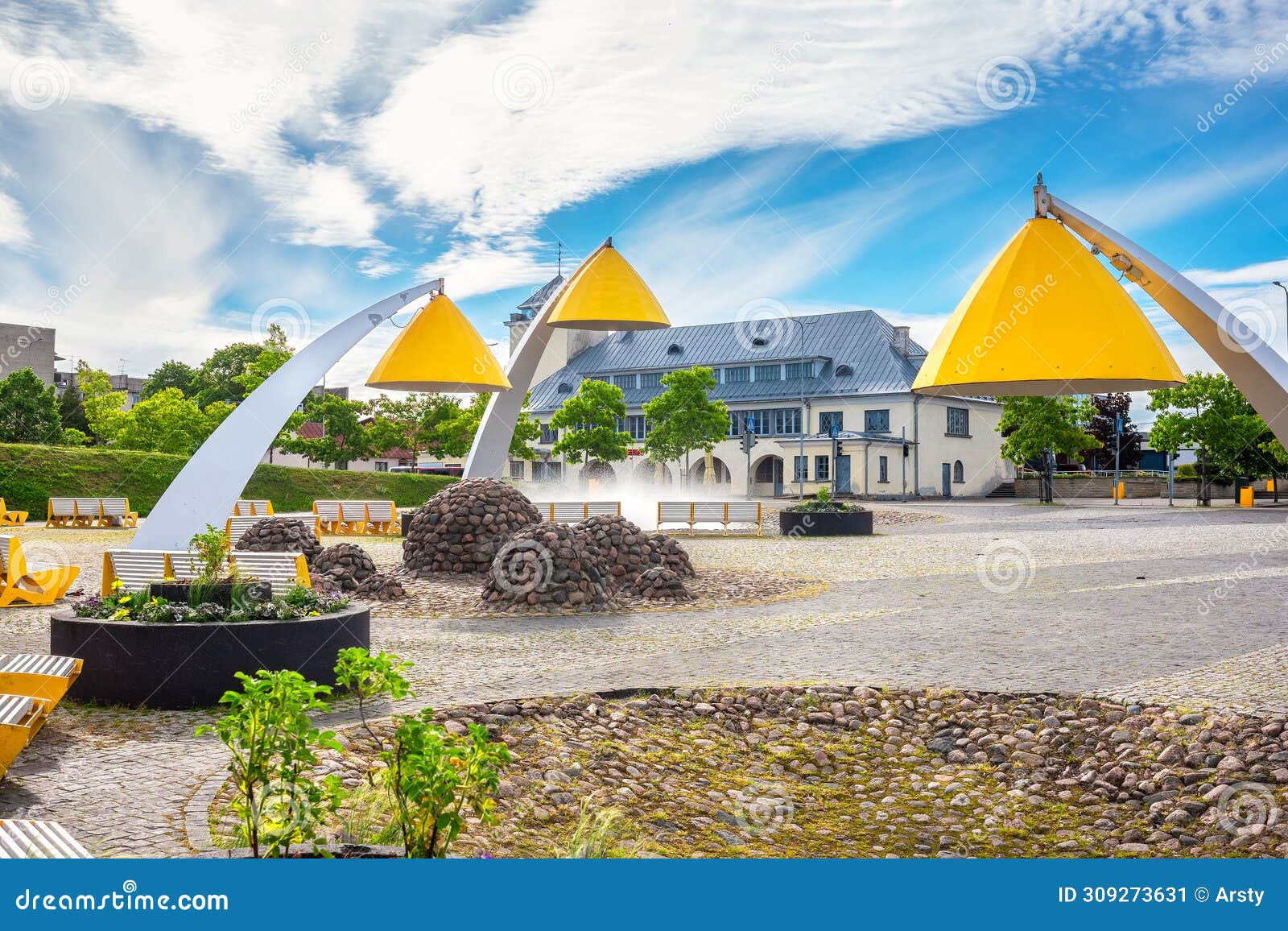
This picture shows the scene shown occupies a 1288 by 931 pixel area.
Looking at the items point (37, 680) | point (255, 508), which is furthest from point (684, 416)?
point (37, 680)

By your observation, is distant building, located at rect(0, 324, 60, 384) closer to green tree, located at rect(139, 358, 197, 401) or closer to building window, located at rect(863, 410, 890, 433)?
green tree, located at rect(139, 358, 197, 401)

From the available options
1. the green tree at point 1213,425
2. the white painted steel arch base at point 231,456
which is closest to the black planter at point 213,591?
the white painted steel arch base at point 231,456

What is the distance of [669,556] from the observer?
15.5 m

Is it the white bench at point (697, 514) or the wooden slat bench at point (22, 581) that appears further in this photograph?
the white bench at point (697, 514)

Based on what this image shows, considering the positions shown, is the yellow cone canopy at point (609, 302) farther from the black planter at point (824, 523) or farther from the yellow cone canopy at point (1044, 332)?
the yellow cone canopy at point (1044, 332)

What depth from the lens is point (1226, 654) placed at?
9789 millimetres

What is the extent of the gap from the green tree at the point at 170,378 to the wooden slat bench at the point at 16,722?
84400 millimetres

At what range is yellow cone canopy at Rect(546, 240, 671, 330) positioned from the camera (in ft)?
57.8

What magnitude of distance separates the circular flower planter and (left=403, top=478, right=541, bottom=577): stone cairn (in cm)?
828

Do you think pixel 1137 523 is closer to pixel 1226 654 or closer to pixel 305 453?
pixel 1226 654

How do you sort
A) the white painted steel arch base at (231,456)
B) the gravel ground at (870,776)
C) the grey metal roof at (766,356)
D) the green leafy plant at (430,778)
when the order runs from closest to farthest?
the green leafy plant at (430,778)
the gravel ground at (870,776)
the white painted steel arch base at (231,456)
the grey metal roof at (766,356)

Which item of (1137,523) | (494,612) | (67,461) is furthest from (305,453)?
(494,612)

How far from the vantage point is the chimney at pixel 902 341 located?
2645 inches

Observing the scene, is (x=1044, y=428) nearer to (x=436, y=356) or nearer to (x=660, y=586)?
(x=436, y=356)
